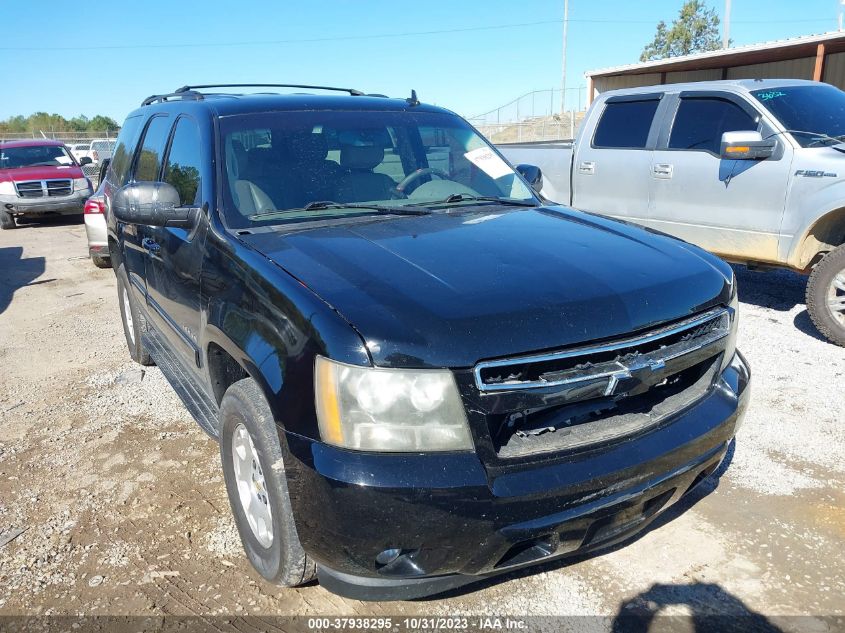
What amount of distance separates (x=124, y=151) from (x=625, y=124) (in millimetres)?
4695

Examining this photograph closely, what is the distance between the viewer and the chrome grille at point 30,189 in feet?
45.9

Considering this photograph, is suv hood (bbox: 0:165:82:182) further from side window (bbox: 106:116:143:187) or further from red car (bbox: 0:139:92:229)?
side window (bbox: 106:116:143:187)

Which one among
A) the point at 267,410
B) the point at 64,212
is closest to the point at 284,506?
the point at 267,410

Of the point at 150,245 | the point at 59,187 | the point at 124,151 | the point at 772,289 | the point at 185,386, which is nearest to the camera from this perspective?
the point at 185,386

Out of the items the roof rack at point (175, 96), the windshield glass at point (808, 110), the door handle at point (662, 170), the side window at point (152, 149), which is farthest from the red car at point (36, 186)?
the windshield glass at point (808, 110)

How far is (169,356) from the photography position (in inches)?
156

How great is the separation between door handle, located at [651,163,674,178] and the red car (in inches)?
486

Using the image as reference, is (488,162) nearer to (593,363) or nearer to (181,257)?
(181,257)

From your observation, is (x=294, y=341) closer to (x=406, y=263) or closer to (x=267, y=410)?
(x=267, y=410)

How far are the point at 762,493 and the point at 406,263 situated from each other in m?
2.17

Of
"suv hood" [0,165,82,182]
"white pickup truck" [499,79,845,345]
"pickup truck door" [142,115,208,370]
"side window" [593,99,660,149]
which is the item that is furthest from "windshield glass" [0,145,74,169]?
"pickup truck door" [142,115,208,370]

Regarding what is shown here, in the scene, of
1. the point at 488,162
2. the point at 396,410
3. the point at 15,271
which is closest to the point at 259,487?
the point at 396,410

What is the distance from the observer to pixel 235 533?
3.05 metres

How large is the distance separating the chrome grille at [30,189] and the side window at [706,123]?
12.9 metres
